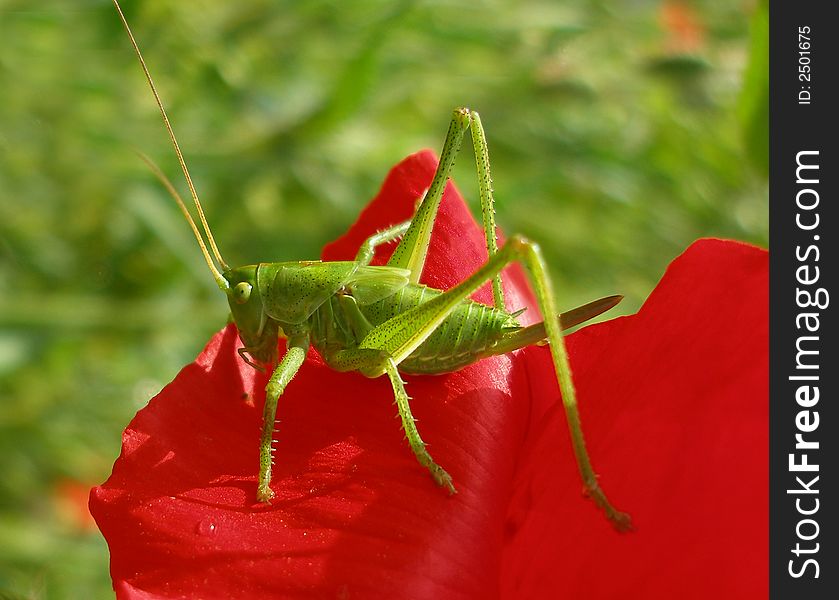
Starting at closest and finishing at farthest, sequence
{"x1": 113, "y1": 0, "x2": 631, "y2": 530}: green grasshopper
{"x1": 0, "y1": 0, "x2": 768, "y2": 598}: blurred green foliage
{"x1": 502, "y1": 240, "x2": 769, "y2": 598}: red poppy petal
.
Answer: {"x1": 502, "y1": 240, "x2": 769, "y2": 598}: red poppy petal → {"x1": 113, "y1": 0, "x2": 631, "y2": 530}: green grasshopper → {"x1": 0, "y1": 0, "x2": 768, "y2": 598}: blurred green foliage

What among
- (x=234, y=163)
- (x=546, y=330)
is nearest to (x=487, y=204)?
(x=546, y=330)

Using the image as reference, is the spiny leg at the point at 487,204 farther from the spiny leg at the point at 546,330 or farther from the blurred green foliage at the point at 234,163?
the blurred green foliage at the point at 234,163

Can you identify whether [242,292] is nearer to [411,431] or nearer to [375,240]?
[375,240]

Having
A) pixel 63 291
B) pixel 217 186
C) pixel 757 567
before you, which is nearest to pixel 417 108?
pixel 217 186
